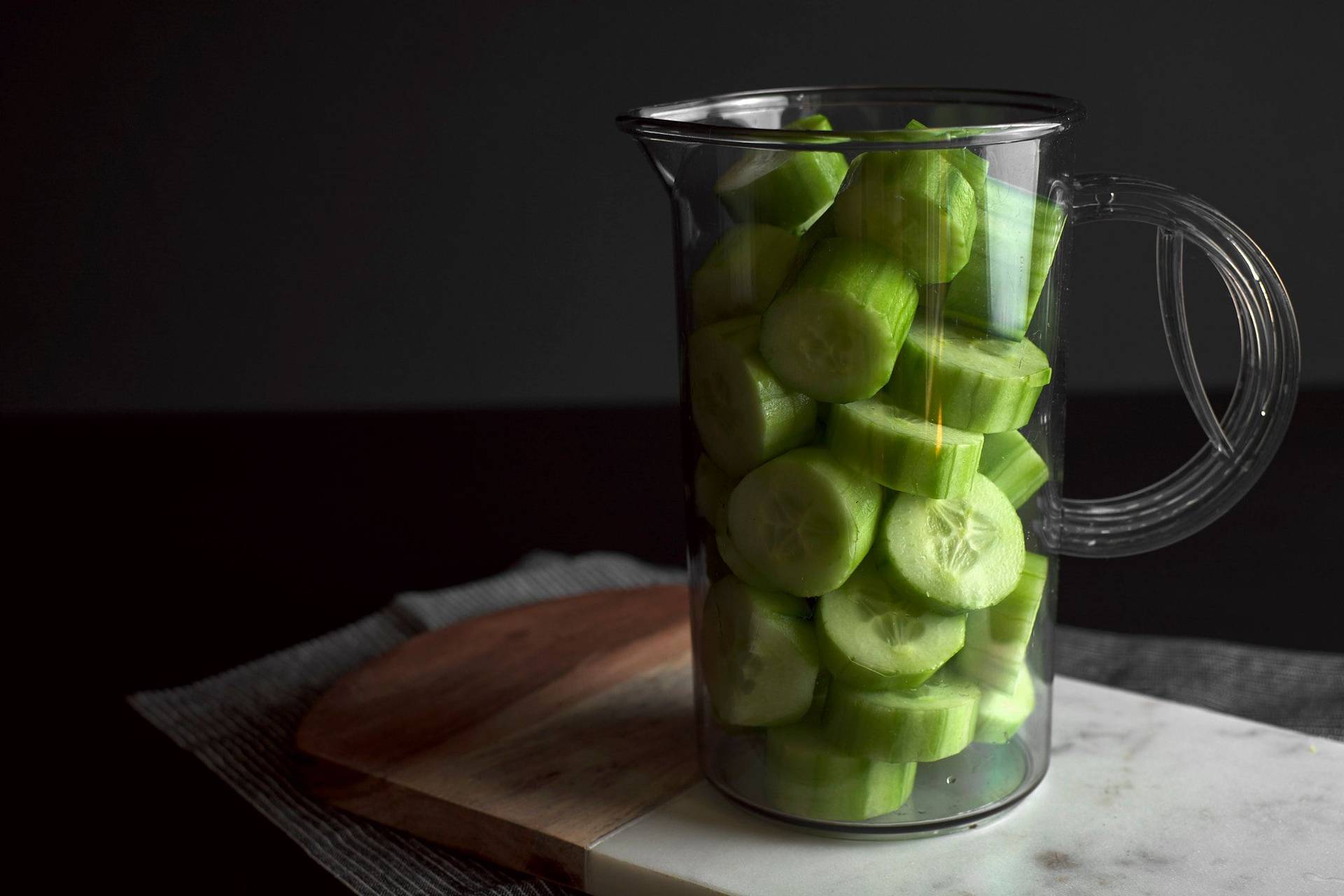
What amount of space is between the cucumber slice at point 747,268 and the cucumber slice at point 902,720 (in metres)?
0.25

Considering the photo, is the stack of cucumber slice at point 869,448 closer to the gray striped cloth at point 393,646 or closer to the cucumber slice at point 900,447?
the cucumber slice at point 900,447

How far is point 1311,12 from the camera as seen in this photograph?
2.12 m

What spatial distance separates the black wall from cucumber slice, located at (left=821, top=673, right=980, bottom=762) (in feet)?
4.93

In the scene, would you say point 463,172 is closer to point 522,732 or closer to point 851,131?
Result: point 522,732

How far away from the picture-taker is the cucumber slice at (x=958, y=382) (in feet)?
2.75

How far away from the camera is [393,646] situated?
1.36 meters

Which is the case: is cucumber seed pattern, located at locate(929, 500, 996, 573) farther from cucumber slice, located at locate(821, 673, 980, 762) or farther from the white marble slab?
the white marble slab

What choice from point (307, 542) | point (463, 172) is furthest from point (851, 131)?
point (463, 172)

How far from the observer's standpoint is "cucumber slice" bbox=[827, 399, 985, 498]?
32.3 inches

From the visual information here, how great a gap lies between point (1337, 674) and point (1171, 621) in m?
0.25

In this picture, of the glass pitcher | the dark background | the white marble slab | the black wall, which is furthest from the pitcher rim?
the black wall

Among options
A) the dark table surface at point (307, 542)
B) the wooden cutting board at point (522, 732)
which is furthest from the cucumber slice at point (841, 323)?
the dark table surface at point (307, 542)

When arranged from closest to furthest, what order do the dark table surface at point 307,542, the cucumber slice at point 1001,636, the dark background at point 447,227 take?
the cucumber slice at point 1001,636 < the dark table surface at point 307,542 < the dark background at point 447,227

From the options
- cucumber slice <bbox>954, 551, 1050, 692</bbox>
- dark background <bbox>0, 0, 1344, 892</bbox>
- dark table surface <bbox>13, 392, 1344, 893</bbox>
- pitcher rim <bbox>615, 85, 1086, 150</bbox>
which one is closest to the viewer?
pitcher rim <bbox>615, 85, 1086, 150</bbox>
